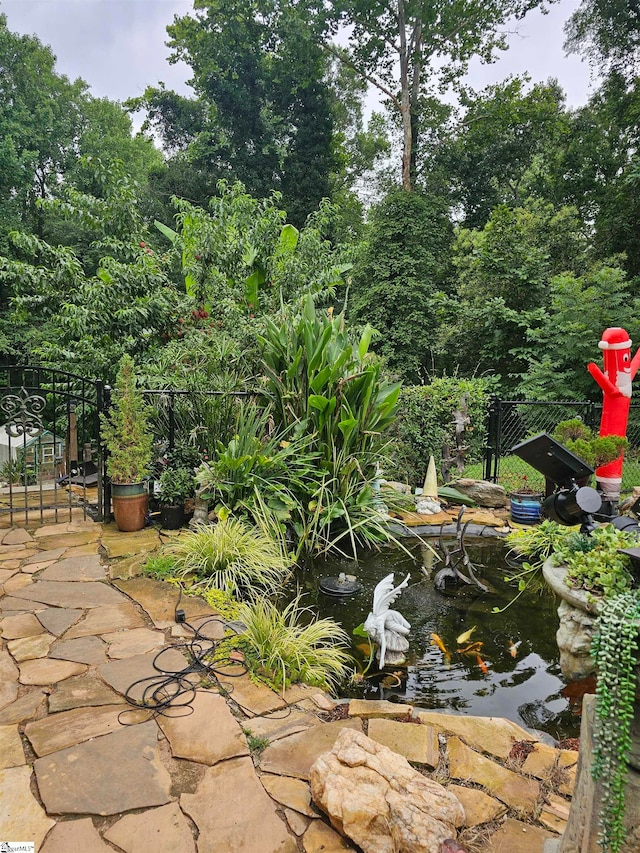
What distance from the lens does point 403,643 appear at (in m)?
2.40

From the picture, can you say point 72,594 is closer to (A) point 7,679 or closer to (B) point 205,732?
(A) point 7,679

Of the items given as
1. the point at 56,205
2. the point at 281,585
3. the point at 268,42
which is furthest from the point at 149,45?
the point at 281,585

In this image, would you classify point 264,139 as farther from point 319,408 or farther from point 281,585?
point 281,585

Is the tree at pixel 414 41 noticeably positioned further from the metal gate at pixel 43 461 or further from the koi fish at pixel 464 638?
the koi fish at pixel 464 638

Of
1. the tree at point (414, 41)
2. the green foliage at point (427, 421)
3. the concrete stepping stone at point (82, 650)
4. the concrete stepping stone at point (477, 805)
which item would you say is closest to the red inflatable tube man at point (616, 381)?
the green foliage at point (427, 421)

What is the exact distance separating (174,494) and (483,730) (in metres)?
2.99

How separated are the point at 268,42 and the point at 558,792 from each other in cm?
1698

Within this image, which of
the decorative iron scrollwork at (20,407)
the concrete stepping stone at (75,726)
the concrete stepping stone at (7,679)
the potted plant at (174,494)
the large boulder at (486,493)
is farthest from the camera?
the large boulder at (486,493)

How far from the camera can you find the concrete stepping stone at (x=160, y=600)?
2.58 meters

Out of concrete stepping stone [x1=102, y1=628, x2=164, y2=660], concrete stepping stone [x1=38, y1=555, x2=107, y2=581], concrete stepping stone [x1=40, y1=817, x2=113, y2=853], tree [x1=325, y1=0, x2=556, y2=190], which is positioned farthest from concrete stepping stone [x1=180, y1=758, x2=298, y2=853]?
tree [x1=325, y1=0, x2=556, y2=190]

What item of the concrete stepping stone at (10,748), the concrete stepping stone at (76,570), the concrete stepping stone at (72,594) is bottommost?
the concrete stepping stone at (10,748)

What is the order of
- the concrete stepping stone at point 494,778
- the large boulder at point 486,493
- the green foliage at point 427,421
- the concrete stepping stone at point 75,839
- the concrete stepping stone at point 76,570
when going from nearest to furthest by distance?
the concrete stepping stone at point 75,839 < the concrete stepping stone at point 494,778 < the concrete stepping stone at point 76,570 < the large boulder at point 486,493 < the green foliage at point 427,421

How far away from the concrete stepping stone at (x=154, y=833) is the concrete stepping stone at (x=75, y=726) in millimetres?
405

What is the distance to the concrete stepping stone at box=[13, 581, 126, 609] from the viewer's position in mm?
2705
